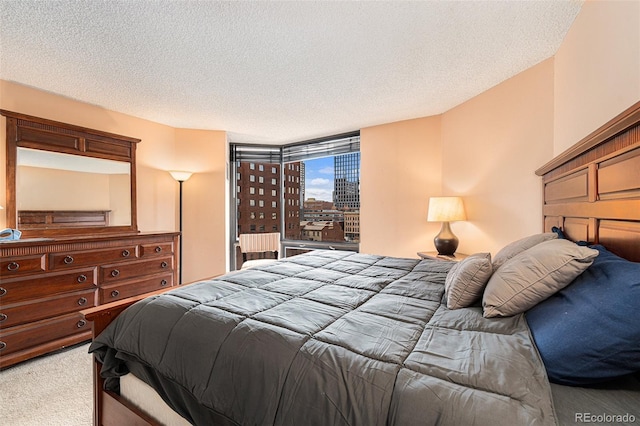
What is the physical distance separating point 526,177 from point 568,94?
717 millimetres

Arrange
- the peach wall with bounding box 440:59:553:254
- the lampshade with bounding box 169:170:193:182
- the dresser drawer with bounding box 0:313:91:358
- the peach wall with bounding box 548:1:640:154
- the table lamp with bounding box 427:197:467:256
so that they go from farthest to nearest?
1. the lampshade with bounding box 169:170:193:182
2. the table lamp with bounding box 427:197:467:256
3. the peach wall with bounding box 440:59:553:254
4. the dresser drawer with bounding box 0:313:91:358
5. the peach wall with bounding box 548:1:640:154

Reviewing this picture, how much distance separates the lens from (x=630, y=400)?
2.22ft

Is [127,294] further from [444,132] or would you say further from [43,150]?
[444,132]

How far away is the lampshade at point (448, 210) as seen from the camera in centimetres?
286

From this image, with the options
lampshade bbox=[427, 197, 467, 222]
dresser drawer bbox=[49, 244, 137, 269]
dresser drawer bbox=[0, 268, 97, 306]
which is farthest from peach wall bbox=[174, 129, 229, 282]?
lampshade bbox=[427, 197, 467, 222]

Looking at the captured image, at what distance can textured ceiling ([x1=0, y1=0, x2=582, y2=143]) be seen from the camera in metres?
1.63

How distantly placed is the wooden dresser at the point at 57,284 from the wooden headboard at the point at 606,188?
11.1 feet

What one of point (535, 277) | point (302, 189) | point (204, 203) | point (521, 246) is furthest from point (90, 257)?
point (521, 246)

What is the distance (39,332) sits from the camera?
220cm

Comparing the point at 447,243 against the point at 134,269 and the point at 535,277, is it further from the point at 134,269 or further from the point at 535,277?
the point at 134,269

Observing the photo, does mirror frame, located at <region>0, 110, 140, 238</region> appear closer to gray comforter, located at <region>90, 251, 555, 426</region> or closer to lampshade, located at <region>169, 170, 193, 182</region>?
lampshade, located at <region>169, 170, 193, 182</region>

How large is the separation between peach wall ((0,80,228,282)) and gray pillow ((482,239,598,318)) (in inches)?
138

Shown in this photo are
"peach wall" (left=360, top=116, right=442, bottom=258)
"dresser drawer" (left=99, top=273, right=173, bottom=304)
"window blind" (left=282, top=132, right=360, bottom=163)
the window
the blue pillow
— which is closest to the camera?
the blue pillow

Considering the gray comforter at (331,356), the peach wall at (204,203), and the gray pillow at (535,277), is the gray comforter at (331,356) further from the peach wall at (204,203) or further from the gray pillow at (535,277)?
the peach wall at (204,203)
